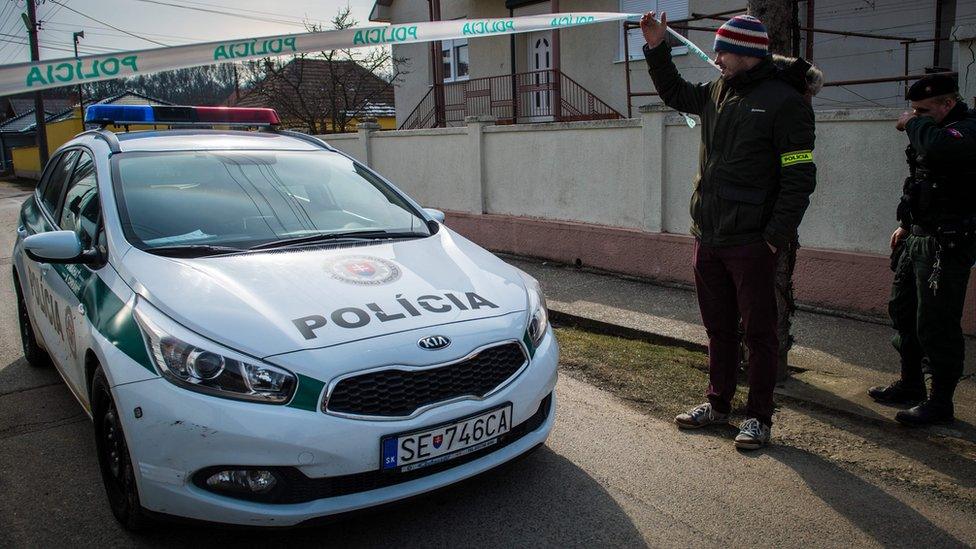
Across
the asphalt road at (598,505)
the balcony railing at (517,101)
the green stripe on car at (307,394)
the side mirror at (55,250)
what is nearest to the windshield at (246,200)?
the side mirror at (55,250)

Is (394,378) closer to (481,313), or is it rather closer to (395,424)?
(395,424)

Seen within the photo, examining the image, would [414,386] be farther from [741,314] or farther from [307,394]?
[741,314]

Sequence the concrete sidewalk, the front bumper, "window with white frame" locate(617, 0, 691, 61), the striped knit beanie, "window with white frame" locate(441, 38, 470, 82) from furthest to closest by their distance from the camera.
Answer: "window with white frame" locate(441, 38, 470, 82) → "window with white frame" locate(617, 0, 691, 61) → the concrete sidewalk → the striped knit beanie → the front bumper

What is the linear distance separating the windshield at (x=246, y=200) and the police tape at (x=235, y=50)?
1.98 ft

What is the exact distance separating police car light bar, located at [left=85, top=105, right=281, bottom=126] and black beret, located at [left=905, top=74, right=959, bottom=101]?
13.2ft

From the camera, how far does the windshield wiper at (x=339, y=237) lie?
3.60m

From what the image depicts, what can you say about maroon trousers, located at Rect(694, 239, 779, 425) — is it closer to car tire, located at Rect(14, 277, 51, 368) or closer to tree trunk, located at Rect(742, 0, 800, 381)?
tree trunk, located at Rect(742, 0, 800, 381)

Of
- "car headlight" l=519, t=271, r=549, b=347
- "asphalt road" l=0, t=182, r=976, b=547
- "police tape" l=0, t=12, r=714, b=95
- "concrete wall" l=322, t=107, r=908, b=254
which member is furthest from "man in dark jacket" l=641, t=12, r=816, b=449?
"concrete wall" l=322, t=107, r=908, b=254

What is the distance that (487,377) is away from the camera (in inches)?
119

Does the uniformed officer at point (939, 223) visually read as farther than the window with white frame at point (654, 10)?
No

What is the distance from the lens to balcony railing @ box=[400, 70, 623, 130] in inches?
578

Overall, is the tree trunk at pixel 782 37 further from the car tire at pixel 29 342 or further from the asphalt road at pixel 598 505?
the car tire at pixel 29 342

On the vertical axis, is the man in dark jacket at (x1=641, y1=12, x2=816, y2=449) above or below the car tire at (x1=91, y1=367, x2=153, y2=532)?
above

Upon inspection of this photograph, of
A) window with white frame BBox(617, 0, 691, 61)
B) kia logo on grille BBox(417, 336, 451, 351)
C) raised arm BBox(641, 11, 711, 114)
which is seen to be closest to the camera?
kia logo on grille BBox(417, 336, 451, 351)
